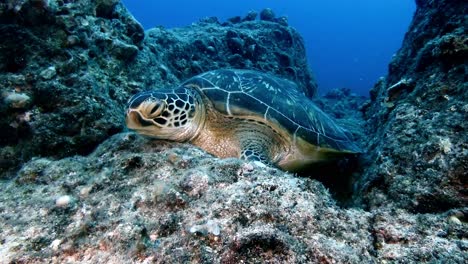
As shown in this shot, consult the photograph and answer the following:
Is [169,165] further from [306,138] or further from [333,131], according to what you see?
[333,131]

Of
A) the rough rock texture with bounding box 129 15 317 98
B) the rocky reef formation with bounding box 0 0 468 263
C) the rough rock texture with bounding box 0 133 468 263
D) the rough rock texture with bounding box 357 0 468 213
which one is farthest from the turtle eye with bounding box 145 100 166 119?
the rough rock texture with bounding box 357 0 468 213

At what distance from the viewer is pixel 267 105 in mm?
2930

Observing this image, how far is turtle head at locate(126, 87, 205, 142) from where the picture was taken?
2172 mm

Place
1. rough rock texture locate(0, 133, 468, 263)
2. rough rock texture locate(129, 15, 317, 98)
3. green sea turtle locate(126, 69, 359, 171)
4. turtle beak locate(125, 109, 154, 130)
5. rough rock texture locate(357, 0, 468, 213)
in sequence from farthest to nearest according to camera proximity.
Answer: rough rock texture locate(129, 15, 317, 98), green sea turtle locate(126, 69, 359, 171), turtle beak locate(125, 109, 154, 130), rough rock texture locate(357, 0, 468, 213), rough rock texture locate(0, 133, 468, 263)

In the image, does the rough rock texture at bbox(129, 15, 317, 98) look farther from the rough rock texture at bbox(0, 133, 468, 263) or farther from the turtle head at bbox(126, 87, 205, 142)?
the rough rock texture at bbox(0, 133, 468, 263)

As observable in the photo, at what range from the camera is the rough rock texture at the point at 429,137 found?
147 cm

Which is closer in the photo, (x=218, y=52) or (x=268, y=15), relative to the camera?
(x=218, y=52)

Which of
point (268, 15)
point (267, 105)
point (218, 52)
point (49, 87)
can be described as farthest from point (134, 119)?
point (268, 15)

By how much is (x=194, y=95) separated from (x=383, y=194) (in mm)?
1996

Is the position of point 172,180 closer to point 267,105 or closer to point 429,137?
point 429,137

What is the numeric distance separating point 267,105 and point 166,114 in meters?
1.13

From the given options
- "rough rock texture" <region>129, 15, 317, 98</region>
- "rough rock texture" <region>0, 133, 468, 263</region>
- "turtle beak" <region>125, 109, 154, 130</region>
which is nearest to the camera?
"rough rock texture" <region>0, 133, 468, 263</region>

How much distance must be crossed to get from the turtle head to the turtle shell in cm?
31

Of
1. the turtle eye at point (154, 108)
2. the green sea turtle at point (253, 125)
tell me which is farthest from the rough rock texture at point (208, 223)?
the green sea turtle at point (253, 125)
